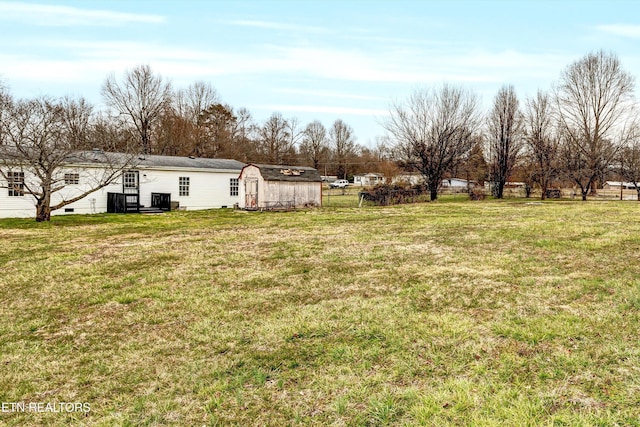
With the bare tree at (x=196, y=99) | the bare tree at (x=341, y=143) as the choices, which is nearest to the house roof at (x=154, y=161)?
the bare tree at (x=196, y=99)

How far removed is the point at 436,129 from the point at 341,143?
114ft

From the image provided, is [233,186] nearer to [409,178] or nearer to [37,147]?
[37,147]

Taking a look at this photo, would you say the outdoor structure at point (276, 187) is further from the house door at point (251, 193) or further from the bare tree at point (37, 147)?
the bare tree at point (37, 147)

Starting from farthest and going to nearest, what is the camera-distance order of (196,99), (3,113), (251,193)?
(196,99) → (251,193) → (3,113)

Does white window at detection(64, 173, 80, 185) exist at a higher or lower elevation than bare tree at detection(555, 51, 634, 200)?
lower

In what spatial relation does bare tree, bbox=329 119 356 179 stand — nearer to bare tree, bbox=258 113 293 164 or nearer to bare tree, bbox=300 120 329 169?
bare tree, bbox=300 120 329 169

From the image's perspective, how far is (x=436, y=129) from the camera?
99.5ft

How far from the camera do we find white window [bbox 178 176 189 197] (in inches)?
864

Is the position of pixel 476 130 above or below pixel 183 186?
above

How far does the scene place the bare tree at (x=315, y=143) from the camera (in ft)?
196

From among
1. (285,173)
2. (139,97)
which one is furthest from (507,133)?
(139,97)

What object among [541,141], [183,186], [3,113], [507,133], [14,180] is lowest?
[183,186]

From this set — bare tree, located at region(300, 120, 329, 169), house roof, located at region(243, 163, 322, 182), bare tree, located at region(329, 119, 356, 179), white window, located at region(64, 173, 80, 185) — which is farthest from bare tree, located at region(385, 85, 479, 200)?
bare tree, located at region(329, 119, 356, 179)

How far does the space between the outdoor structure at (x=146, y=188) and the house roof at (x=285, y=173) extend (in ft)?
12.4
